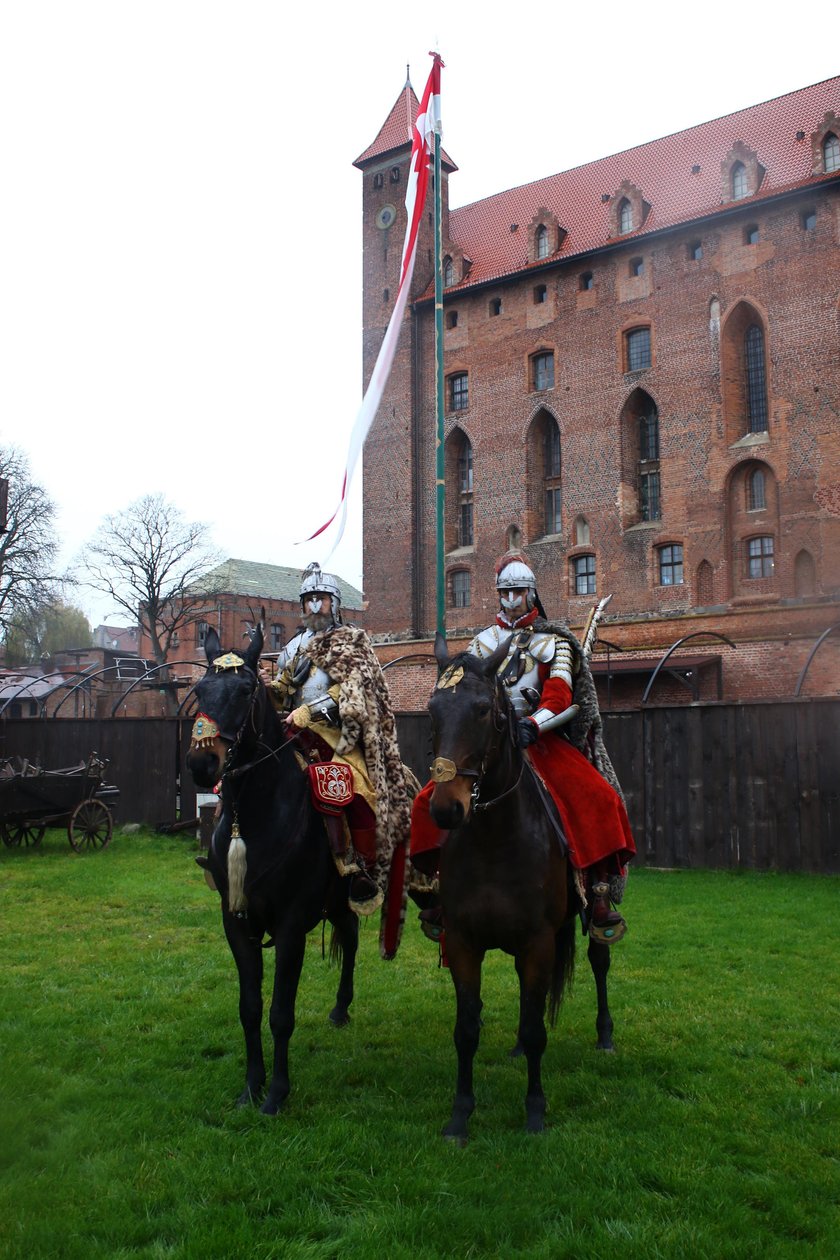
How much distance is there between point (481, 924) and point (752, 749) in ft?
34.0

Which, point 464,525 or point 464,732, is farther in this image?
point 464,525

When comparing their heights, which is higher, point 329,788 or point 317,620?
point 317,620

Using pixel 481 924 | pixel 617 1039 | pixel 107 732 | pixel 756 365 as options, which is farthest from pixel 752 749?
pixel 756 365

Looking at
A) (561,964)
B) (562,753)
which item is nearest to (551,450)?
(562,753)

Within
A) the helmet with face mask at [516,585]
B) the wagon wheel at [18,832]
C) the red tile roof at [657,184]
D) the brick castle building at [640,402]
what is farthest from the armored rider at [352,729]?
the red tile roof at [657,184]

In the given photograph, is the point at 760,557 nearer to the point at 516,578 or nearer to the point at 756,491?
the point at 756,491

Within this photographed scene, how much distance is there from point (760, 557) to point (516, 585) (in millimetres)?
30916

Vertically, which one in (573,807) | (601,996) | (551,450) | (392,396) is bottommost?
(601,996)

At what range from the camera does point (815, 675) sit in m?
28.2

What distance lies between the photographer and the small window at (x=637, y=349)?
1469 inches

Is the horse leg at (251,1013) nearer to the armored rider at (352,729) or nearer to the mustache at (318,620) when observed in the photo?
the armored rider at (352,729)

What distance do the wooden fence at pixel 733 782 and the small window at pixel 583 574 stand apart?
902 inches

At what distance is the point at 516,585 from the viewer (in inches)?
235

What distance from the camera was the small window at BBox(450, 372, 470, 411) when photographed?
42000 millimetres
